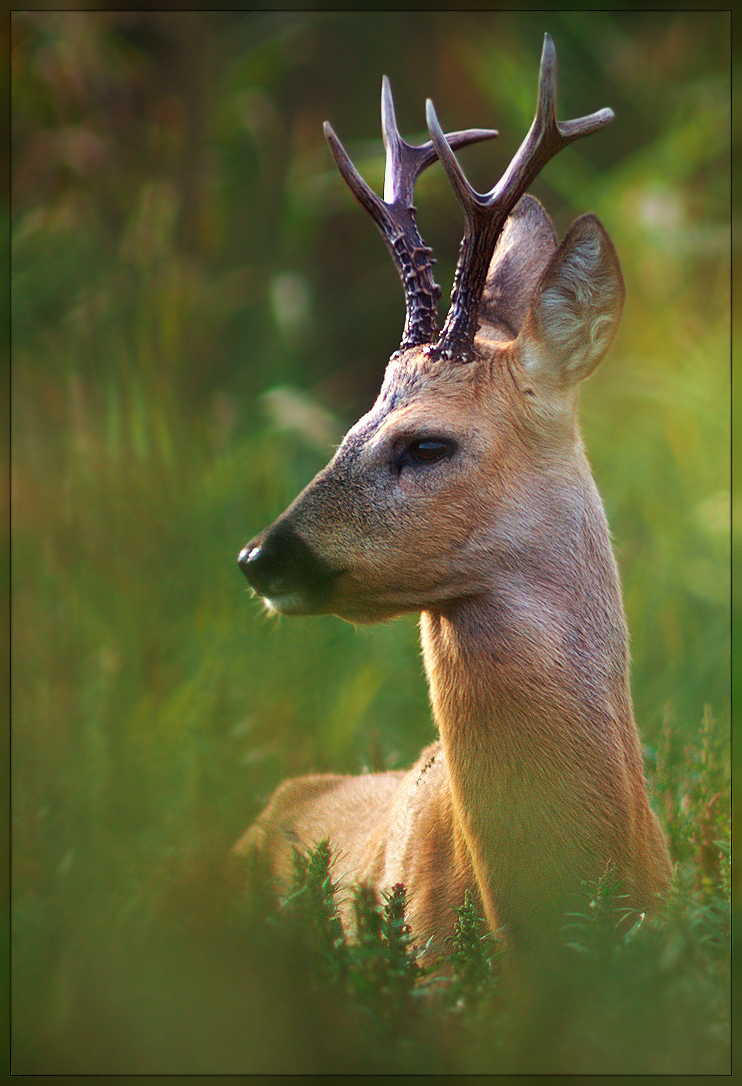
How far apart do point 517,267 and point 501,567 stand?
1034 mm

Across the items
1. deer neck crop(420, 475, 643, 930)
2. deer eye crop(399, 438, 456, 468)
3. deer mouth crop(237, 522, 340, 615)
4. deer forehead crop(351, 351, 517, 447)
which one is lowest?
deer neck crop(420, 475, 643, 930)

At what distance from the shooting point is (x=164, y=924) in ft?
7.58

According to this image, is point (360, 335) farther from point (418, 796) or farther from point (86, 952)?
point (86, 952)

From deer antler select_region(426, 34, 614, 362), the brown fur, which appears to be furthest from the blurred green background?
deer antler select_region(426, 34, 614, 362)

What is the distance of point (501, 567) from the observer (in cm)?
265

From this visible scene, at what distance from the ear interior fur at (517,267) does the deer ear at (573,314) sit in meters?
0.33

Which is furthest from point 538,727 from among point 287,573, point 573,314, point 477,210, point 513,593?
point 477,210

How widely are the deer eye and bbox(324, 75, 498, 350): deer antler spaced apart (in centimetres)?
33

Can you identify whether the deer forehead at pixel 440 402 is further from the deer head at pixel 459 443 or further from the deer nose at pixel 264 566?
the deer nose at pixel 264 566

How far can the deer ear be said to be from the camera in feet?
9.09

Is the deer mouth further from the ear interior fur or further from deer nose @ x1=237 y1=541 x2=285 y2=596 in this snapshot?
the ear interior fur

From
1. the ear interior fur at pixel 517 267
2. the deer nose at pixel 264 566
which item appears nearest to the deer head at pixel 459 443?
the deer nose at pixel 264 566

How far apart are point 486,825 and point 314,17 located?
4438 millimetres

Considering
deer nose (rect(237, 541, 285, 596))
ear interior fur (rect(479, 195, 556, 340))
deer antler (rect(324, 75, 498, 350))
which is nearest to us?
deer nose (rect(237, 541, 285, 596))
